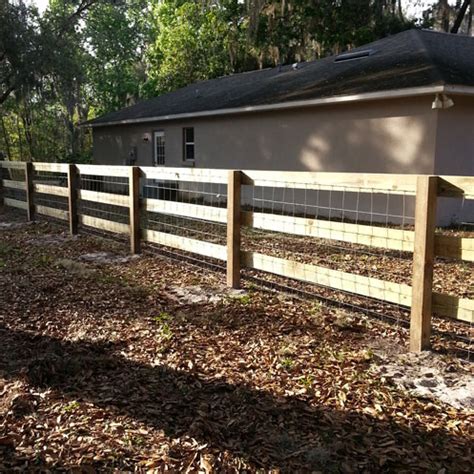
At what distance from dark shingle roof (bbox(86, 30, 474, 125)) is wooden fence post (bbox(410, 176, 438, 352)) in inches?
263

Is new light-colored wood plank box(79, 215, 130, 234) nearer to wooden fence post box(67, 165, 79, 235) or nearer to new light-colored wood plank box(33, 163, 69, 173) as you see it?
wooden fence post box(67, 165, 79, 235)

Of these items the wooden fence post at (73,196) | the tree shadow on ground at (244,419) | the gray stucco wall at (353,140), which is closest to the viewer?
the tree shadow on ground at (244,419)

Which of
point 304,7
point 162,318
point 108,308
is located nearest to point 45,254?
point 108,308

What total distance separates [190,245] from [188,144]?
442 inches

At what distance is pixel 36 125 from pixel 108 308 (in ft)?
99.0

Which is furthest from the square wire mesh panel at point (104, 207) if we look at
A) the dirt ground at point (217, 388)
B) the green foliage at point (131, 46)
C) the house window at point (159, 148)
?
the green foliage at point (131, 46)

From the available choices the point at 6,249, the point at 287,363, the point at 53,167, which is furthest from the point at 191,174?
the point at 53,167

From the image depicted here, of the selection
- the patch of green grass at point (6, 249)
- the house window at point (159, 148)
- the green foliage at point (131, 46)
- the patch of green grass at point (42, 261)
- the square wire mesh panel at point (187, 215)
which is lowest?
the patch of green grass at point (42, 261)

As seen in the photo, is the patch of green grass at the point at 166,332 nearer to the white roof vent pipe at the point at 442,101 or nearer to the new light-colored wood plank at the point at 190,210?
the new light-colored wood plank at the point at 190,210

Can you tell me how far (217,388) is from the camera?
10.9 ft

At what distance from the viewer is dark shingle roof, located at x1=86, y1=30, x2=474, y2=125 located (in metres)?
10.6

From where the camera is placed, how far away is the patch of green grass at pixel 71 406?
9.85 ft

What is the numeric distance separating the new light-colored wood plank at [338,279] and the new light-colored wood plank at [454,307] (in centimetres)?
21

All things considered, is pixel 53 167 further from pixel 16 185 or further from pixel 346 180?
pixel 346 180
